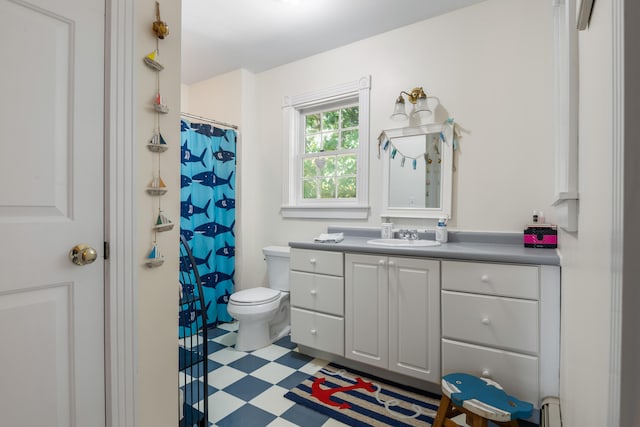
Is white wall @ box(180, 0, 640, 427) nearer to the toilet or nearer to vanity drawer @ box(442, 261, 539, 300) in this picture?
vanity drawer @ box(442, 261, 539, 300)

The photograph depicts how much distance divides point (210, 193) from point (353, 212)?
4.32 feet

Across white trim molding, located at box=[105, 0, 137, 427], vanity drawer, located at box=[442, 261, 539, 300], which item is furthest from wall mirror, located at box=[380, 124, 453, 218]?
white trim molding, located at box=[105, 0, 137, 427]

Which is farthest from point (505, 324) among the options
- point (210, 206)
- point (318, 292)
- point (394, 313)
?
point (210, 206)

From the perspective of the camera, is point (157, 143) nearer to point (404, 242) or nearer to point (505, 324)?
point (404, 242)

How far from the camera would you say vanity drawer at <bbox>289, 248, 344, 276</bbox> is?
6.89 feet

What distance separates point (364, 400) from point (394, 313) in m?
0.52

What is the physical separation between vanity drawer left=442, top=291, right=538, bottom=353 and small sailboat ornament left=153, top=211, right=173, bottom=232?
56.8 inches

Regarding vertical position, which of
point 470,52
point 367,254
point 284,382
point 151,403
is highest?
point 470,52

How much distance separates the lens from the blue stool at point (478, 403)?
1280 millimetres

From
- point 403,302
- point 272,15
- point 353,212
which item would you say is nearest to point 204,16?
point 272,15

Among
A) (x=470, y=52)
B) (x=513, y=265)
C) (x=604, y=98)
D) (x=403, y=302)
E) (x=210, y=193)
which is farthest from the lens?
(x=210, y=193)

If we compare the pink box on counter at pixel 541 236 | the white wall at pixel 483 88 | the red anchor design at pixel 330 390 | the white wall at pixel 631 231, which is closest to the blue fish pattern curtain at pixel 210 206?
the white wall at pixel 483 88

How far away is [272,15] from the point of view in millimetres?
2248

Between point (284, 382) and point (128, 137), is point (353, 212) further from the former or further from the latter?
point (128, 137)
